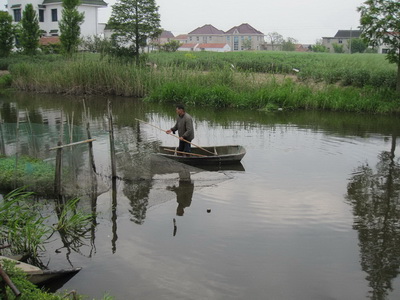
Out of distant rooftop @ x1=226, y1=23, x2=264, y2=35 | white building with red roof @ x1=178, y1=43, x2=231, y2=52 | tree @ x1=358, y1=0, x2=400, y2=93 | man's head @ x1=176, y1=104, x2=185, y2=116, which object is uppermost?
distant rooftop @ x1=226, y1=23, x2=264, y2=35

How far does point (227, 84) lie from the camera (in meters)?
25.0

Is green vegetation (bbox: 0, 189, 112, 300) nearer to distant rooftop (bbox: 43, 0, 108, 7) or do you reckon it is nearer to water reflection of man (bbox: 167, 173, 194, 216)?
water reflection of man (bbox: 167, 173, 194, 216)

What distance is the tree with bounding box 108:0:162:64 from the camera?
30.3 metres

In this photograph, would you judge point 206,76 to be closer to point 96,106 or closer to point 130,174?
point 96,106

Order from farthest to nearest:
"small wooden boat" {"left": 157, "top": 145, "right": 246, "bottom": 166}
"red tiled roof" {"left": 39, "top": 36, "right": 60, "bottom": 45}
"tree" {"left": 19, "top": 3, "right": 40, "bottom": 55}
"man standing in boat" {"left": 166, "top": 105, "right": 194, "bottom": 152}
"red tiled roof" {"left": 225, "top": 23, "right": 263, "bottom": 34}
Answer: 1. "red tiled roof" {"left": 225, "top": 23, "right": 263, "bottom": 34}
2. "red tiled roof" {"left": 39, "top": 36, "right": 60, "bottom": 45}
3. "tree" {"left": 19, "top": 3, "right": 40, "bottom": 55}
4. "man standing in boat" {"left": 166, "top": 105, "right": 194, "bottom": 152}
5. "small wooden boat" {"left": 157, "top": 145, "right": 246, "bottom": 166}

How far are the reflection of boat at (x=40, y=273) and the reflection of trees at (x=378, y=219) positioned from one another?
4.34 meters

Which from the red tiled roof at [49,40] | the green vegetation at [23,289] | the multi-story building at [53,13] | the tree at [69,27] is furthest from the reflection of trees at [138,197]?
the multi-story building at [53,13]

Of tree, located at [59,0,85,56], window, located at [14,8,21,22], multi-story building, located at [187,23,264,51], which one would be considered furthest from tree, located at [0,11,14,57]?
multi-story building, located at [187,23,264,51]

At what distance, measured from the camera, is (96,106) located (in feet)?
81.8

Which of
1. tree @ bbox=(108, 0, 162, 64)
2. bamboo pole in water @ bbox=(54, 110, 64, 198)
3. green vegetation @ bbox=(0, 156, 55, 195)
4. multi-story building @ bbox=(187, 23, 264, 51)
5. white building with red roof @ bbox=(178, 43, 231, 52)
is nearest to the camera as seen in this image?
bamboo pole in water @ bbox=(54, 110, 64, 198)

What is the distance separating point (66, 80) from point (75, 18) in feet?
29.3

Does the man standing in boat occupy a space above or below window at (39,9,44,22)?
below

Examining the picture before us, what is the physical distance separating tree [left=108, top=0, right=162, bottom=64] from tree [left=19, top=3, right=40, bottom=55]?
1013 cm

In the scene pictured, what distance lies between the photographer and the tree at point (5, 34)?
37750 mm
